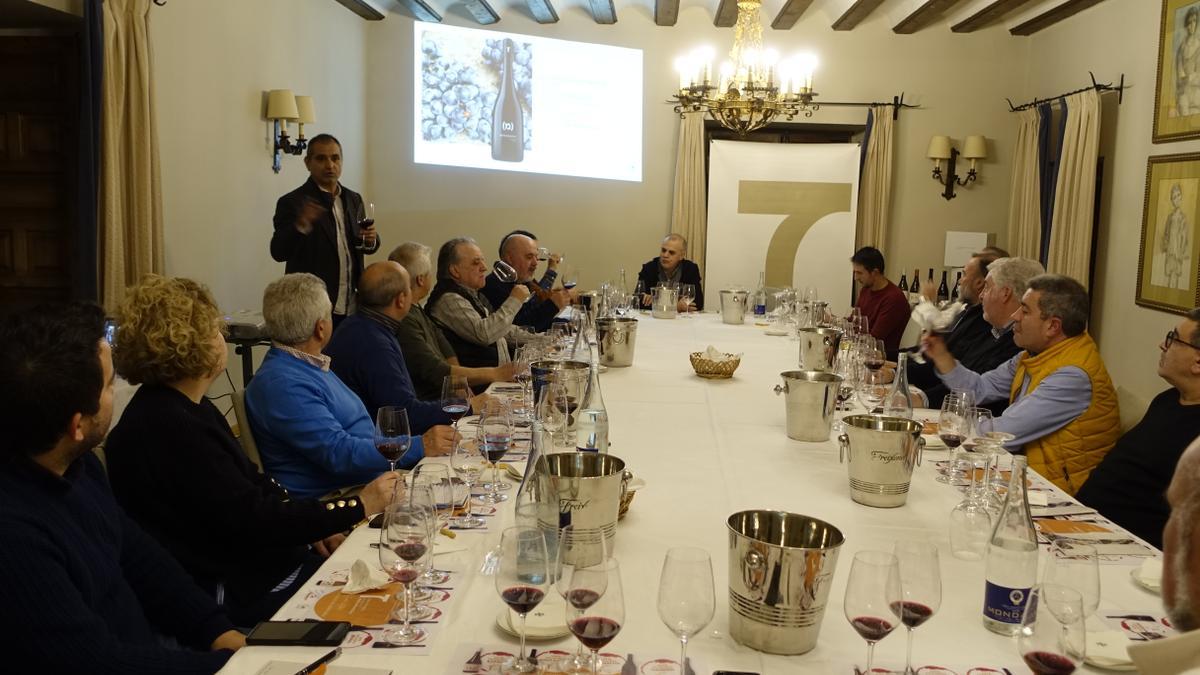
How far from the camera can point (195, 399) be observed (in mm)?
2133

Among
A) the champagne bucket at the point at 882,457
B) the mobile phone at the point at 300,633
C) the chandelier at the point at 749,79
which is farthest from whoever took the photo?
the chandelier at the point at 749,79

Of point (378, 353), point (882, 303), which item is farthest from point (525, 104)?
point (378, 353)

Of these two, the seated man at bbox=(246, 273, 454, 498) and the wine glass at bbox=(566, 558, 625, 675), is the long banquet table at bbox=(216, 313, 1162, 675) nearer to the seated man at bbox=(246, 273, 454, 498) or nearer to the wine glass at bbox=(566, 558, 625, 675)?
the wine glass at bbox=(566, 558, 625, 675)

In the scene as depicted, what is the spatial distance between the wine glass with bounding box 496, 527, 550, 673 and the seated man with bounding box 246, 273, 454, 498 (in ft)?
4.22

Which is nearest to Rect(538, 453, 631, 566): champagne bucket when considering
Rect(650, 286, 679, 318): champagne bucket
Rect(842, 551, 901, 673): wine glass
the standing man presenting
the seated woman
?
Rect(842, 551, 901, 673): wine glass

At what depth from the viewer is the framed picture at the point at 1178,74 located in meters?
5.43

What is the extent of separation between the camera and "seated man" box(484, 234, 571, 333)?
228 inches

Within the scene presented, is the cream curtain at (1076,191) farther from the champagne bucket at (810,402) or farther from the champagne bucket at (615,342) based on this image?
the champagne bucket at (810,402)

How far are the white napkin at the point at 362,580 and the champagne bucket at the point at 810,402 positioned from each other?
1358mm

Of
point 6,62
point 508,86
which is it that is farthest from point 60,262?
point 508,86

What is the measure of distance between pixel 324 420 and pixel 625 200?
19.6ft

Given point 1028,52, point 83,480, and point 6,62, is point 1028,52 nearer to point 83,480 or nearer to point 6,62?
point 6,62

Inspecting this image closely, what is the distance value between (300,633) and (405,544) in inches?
8.1

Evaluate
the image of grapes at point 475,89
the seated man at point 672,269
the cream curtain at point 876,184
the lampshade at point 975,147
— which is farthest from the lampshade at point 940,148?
the image of grapes at point 475,89
